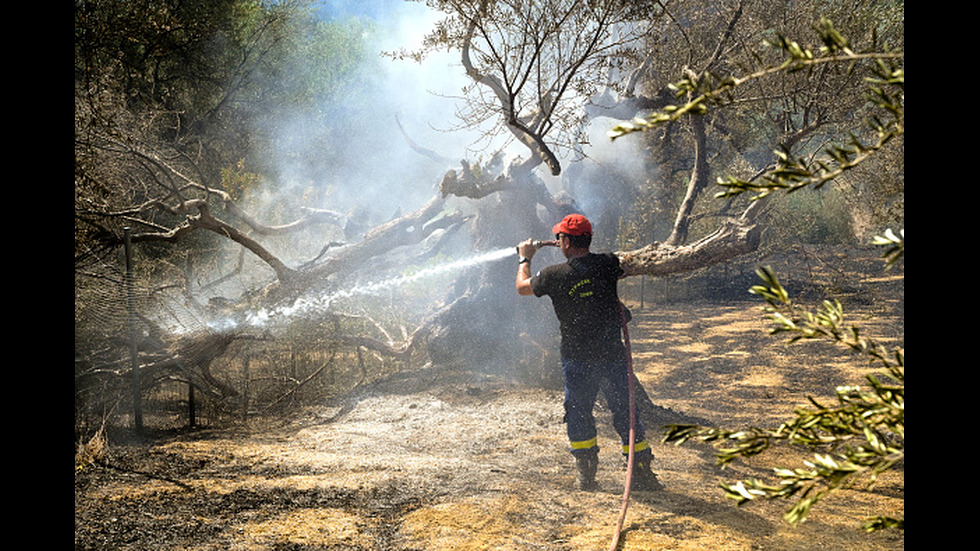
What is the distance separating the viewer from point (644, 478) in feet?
16.8

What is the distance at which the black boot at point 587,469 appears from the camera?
512 cm

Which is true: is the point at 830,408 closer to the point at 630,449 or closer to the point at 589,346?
the point at 630,449

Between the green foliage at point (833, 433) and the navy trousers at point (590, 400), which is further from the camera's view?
the navy trousers at point (590, 400)

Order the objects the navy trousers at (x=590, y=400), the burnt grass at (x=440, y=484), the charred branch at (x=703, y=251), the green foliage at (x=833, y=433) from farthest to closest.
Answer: the charred branch at (x=703, y=251) → the navy trousers at (x=590, y=400) → the burnt grass at (x=440, y=484) → the green foliage at (x=833, y=433)

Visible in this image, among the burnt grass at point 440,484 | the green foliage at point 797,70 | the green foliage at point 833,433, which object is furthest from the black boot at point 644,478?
the green foliage at point 797,70

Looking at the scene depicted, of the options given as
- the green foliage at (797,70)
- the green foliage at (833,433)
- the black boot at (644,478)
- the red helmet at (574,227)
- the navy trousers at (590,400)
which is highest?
the red helmet at (574,227)

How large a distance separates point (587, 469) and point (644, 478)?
0.44m

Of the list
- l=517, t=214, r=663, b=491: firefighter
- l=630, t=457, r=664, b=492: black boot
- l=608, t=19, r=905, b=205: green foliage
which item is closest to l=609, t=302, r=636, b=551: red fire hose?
l=517, t=214, r=663, b=491: firefighter

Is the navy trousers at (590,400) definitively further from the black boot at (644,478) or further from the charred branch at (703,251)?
the charred branch at (703,251)

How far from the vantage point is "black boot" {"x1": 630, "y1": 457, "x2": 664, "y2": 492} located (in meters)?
5.07

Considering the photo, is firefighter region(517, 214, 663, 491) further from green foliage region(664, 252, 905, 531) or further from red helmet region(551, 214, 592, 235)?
green foliage region(664, 252, 905, 531)

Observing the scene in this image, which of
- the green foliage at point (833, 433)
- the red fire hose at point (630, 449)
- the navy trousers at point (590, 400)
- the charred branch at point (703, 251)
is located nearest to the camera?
the green foliage at point (833, 433)
